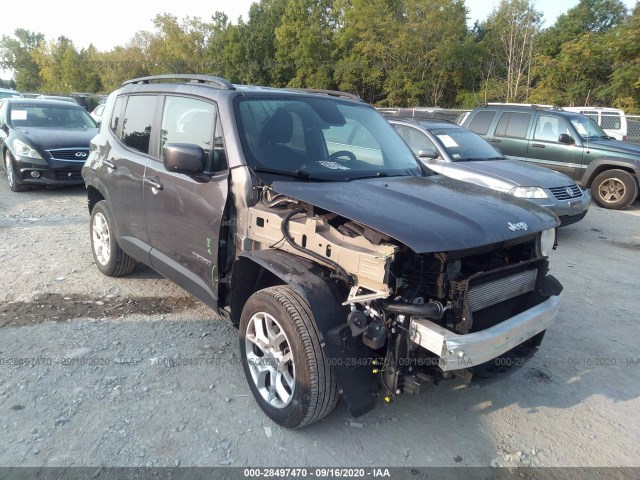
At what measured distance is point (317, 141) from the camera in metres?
3.64

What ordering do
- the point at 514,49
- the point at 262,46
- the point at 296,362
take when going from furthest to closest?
1. the point at 262,46
2. the point at 514,49
3. the point at 296,362

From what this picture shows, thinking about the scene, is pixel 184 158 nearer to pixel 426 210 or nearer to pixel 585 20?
pixel 426 210

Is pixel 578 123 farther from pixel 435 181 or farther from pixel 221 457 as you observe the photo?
pixel 221 457

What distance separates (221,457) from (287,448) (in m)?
0.37

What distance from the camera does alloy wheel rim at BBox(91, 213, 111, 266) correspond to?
5.05 meters

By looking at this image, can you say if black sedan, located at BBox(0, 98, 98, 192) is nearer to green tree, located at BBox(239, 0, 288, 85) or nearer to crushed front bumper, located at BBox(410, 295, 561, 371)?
crushed front bumper, located at BBox(410, 295, 561, 371)

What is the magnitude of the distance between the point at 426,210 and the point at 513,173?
5.04 meters

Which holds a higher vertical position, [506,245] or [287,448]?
[506,245]

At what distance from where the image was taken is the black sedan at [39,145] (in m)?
8.95

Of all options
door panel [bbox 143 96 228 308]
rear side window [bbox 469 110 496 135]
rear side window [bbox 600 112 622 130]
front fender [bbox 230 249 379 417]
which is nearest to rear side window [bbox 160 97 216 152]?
door panel [bbox 143 96 228 308]

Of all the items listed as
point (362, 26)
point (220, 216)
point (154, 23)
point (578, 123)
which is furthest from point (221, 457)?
point (154, 23)

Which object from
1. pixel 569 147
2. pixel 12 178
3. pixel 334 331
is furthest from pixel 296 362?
pixel 569 147

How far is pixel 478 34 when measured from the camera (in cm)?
4088

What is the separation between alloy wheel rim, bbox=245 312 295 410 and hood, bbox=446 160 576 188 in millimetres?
5094
